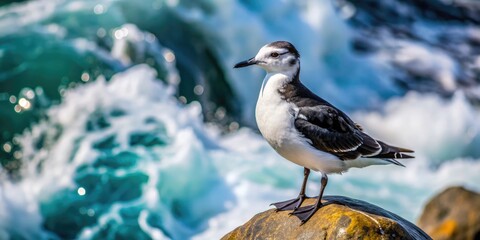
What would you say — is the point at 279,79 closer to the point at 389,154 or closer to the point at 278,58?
the point at 278,58

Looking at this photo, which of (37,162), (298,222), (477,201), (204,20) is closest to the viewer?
(298,222)

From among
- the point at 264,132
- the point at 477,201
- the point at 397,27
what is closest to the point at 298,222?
the point at 264,132

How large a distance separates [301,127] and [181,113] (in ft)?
20.2

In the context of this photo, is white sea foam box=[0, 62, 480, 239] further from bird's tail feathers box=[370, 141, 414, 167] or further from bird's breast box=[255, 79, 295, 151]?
bird's breast box=[255, 79, 295, 151]

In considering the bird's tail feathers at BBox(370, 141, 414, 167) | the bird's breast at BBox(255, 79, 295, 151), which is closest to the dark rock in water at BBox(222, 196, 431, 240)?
the bird's tail feathers at BBox(370, 141, 414, 167)

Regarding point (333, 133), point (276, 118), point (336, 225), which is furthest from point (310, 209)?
point (276, 118)

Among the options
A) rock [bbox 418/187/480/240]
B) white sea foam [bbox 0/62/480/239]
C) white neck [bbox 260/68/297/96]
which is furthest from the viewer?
white sea foam [bbox 0/62/480/239]

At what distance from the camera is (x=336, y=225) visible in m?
5.67

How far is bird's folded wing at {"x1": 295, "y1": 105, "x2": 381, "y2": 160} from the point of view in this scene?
19.3ft

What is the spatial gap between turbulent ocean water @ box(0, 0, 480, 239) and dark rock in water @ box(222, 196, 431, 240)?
12.2 feet

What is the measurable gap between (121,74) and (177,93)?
1.43 meters

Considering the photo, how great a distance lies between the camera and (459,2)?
23375 mm

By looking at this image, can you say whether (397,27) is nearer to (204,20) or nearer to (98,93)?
(204,20)

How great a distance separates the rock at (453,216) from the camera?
9.34 metres
